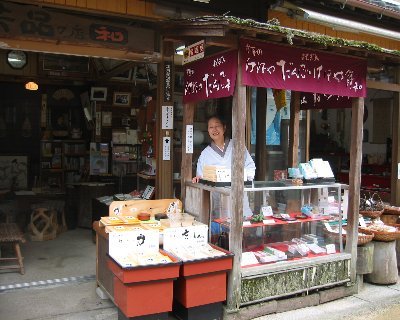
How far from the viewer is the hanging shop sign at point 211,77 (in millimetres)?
5617

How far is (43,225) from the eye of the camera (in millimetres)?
9914

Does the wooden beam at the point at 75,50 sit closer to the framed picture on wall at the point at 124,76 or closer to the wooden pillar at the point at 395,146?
the framed picture on wall at the point at 124,76

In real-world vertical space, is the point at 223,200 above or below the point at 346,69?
below

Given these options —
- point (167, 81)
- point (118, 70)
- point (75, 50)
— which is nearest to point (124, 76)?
point (118, 70)

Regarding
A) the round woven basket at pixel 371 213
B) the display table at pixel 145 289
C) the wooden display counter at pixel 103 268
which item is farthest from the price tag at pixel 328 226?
the wooden display counter at pixel 103 268

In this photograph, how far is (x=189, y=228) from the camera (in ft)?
18.7

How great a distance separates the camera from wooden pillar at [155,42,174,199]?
7.27m

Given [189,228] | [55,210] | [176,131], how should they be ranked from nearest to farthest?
[189,228] < [176,131] < [55,210]

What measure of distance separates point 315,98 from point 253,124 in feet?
4.54

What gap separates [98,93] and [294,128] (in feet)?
20.4

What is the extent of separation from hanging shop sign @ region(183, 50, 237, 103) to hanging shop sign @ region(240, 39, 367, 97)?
0.19 meters

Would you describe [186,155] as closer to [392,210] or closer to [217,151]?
[217,151]

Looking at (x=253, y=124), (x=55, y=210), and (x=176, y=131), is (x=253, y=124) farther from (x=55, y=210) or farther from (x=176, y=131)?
(x=55, y=210)

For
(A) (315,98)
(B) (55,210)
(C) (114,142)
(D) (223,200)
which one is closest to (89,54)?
(D) (223,200)
